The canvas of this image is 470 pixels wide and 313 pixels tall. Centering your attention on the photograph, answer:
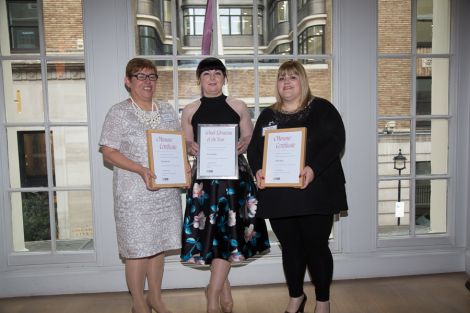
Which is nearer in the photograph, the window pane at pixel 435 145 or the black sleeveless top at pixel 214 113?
the black sleeveless top at pixel 214 113

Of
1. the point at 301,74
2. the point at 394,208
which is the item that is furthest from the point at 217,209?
the point at 394,208

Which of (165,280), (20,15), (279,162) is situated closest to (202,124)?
(279,162)

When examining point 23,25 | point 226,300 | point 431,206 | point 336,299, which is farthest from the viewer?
point 431,206

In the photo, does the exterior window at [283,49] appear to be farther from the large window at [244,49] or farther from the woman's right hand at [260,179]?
the woman's right hand at [260,179]

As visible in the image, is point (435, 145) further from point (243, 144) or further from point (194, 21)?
point (194, 21)

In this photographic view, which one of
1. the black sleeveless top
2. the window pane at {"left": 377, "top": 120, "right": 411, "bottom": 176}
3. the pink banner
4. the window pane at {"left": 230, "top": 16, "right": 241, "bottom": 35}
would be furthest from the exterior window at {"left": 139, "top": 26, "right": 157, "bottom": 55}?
the window pane at {"left": 377, "top": 120, "right": 411, "bottom": 176}

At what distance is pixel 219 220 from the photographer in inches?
90.4

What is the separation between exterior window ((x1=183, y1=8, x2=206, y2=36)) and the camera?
289cm

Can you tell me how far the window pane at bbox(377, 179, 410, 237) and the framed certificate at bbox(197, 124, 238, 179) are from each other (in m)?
1.49

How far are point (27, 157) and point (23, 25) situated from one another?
3.20 ft

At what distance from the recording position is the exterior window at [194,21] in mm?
2891

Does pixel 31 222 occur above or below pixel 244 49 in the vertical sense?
below

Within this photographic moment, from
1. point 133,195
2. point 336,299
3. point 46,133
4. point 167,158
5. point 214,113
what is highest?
point 214,113

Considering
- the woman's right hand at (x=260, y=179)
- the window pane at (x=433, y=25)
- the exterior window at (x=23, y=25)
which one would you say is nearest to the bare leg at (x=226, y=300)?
the woman's right hand at (x=260, y=179)
